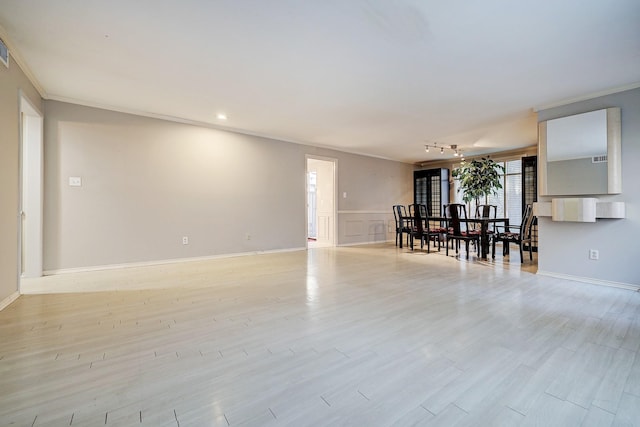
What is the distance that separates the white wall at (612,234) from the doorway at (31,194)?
6782 millimetres

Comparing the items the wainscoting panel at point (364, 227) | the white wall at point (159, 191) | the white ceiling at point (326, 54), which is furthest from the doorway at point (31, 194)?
the wainscoting panel at point (364, 227)

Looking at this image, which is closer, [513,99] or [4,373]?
[4,373]

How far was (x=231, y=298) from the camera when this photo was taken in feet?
9.63

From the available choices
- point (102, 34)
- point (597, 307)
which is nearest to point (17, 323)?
point (102, 34)

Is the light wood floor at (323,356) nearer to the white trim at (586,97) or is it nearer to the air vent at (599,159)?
the air vent at (599,159)

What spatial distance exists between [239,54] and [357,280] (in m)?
2.81

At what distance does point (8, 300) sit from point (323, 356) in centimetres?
313

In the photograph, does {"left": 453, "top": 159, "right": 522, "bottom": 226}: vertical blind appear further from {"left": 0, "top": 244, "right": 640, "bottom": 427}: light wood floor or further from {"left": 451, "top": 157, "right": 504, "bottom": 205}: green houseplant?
{"left": 0, "top": 244, "right": 640, "bottom": 427}: light wood floor

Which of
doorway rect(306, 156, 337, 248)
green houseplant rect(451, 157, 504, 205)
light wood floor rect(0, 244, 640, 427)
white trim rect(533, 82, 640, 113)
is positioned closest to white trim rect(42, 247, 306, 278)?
light wood floor rect(0, 244, 640, 427)

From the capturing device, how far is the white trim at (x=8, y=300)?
2.63 m

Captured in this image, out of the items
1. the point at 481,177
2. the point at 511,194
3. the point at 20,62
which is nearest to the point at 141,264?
the point at 20,62

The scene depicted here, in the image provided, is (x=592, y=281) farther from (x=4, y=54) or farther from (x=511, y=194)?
(x=4, y=54)

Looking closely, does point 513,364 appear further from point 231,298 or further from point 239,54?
point 239,54

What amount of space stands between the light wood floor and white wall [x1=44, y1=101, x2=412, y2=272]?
3.72 ft
